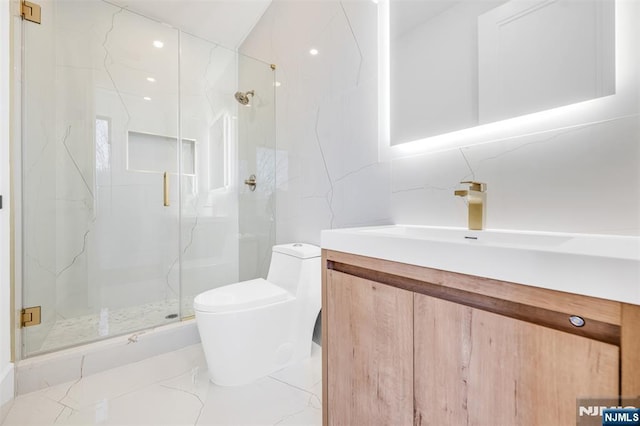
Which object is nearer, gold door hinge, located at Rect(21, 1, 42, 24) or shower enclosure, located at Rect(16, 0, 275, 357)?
gold door hinge, located at Rect(21, 1, 42, 24)

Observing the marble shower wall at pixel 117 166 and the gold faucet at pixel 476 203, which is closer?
the gold faucet at pixel 476 203

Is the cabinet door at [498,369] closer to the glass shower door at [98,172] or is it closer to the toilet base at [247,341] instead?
the toilet base at [247,341]

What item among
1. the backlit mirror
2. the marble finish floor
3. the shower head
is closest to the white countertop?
the backlit mirror

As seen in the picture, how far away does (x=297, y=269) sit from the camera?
159 cm

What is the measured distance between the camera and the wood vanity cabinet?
48 centimetres

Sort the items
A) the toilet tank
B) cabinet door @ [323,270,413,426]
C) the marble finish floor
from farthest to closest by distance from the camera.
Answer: the toilet tank, the marble finish floor, cabinet door @ [323,270,413,426]

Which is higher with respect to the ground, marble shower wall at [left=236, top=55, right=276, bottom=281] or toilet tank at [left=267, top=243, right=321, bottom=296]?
marble shower wall at [left=236, top=55, right=276, bottom=281]

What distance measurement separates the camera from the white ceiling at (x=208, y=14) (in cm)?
230

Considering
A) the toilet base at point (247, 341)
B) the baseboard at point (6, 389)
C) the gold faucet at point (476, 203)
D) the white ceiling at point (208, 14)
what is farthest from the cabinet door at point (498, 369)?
the white ceiling at point (208, 14)

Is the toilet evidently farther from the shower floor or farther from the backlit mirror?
the backlit mirror

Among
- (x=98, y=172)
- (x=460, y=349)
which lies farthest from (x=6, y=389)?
(x=460, y=349)

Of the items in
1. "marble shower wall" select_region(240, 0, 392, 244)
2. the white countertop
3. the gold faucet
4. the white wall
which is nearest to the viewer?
the white countertop

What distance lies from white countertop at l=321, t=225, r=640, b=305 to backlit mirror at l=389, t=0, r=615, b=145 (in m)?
0.46

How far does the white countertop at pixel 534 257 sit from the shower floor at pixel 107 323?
1682mm
